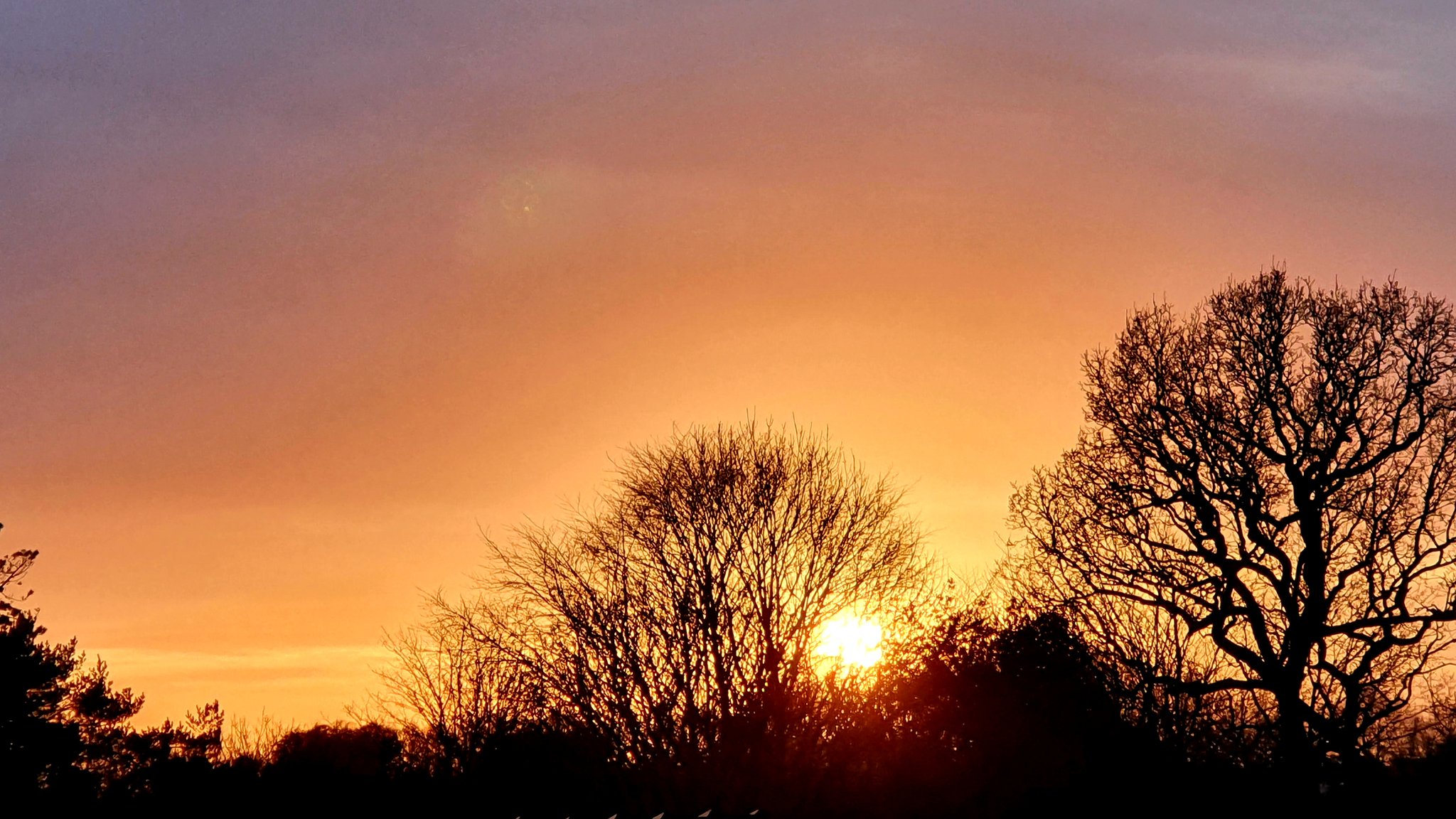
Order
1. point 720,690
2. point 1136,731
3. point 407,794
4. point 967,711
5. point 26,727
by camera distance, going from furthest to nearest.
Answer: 1. point 407,794
2. point 26,727
3. point 967,711
4. point 720,690
5. point 1136,731

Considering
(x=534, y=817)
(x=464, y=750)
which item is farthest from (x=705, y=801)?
(x=464, y=750)

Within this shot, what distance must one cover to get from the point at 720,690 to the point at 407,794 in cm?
3659

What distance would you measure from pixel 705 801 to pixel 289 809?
38.7m

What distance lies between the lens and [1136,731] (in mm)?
28047

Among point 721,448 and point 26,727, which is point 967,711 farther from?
point 26,727

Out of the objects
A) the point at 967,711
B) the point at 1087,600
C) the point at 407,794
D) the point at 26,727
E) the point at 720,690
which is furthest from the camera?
the point at 407,794

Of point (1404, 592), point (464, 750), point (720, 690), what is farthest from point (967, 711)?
point (464, 750)

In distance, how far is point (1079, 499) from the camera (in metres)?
26.4

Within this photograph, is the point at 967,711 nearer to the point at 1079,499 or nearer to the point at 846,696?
the point at 846,696

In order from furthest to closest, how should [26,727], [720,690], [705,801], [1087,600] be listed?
[26,727]
[720,690]
[705,801]
[1087,600]

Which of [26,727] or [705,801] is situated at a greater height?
[26,727]

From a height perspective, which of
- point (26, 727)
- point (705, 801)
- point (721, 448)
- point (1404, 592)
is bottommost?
point (705, 801)

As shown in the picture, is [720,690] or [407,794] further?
[407,794]

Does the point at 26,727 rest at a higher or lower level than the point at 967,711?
higher
